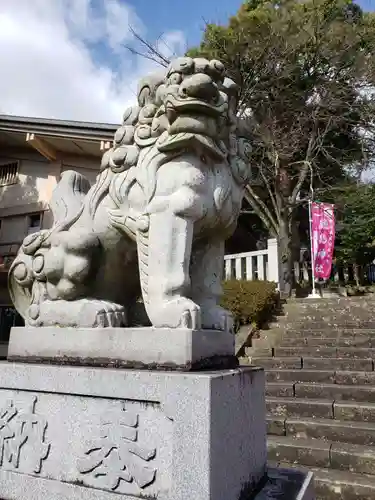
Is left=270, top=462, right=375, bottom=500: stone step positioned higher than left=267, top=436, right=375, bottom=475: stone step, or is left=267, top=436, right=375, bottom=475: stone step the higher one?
left=267, top=436, right=375, bottom=475: stone step

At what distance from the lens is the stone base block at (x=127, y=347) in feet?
5.48

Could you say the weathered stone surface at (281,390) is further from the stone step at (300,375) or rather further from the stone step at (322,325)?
the stone step at (322,325)

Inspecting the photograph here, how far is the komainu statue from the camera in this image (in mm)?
1855

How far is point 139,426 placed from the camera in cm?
159

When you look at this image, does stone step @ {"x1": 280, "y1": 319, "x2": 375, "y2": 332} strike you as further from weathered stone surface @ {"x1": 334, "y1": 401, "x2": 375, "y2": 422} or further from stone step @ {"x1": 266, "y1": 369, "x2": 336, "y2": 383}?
weathered stone surface @ {"x1": 334, "y1": 401, "x2": 375, "y2": 422}

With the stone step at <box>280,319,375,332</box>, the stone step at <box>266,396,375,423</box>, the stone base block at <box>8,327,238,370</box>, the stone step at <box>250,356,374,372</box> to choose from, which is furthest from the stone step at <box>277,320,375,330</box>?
the stone base block at <box>8,327,238,370</box>

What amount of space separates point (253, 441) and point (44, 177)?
10.4 meters

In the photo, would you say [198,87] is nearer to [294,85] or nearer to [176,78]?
[176,78]

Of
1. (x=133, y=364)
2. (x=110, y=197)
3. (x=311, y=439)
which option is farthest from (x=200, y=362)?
(x=311, y=439)

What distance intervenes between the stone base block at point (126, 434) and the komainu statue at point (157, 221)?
0.93ft

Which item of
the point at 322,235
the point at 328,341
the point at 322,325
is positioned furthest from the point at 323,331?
the point at 322,235

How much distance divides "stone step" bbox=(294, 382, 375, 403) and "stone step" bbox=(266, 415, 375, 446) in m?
0.46

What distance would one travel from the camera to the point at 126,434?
62.9 inches

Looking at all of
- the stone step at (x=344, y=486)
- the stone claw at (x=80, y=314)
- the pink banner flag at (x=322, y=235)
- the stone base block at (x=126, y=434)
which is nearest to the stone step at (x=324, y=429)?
the stone step at (x=344, y=486)
